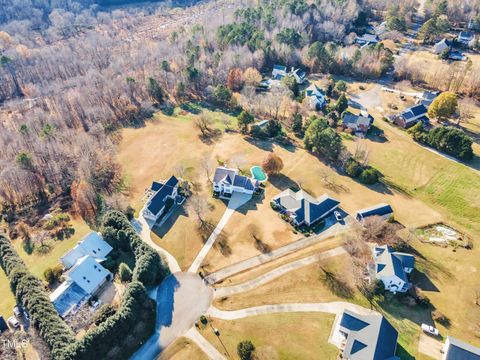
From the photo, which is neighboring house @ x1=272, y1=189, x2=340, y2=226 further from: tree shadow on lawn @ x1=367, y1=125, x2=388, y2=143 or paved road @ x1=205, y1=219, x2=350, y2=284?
tree shadow on lawn @ x1=367, y1=125, x2=388, y2=143

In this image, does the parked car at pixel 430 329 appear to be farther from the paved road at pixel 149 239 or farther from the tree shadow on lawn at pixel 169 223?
the tree shadow on lawn at pixel 169 223

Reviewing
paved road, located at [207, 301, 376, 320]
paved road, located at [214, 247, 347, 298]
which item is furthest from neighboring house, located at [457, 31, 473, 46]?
paved road, located at [207, 301, 376, 320]

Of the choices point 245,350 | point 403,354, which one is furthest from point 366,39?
point 245,350

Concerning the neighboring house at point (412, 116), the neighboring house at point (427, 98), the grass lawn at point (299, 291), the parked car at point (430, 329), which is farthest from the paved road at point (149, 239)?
the neighboring house at point (427, 98)

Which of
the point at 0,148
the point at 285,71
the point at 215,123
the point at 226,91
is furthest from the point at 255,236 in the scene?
the point at 285,71

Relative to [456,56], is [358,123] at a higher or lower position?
lower

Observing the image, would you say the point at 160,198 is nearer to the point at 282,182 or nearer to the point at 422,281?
the point at 282,182
